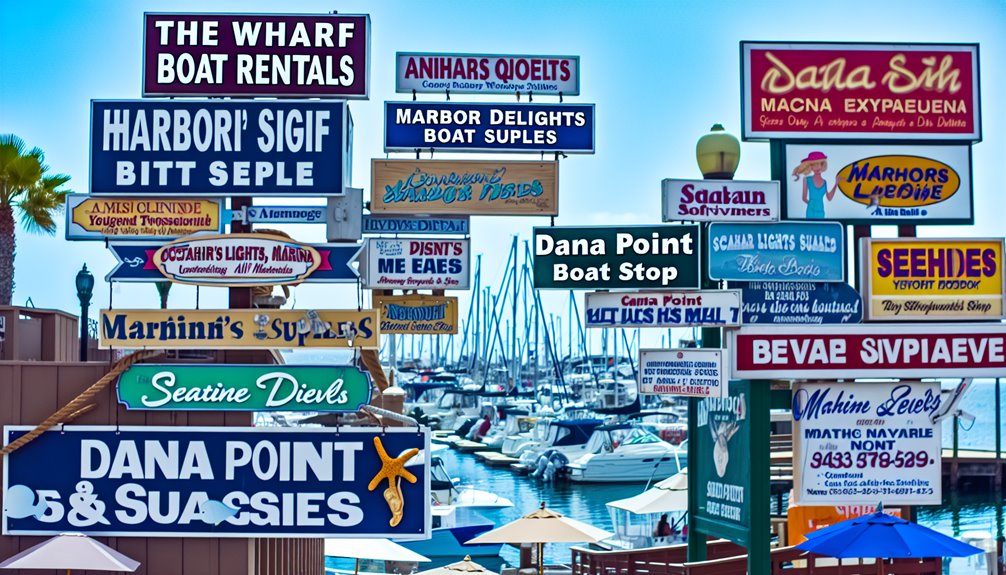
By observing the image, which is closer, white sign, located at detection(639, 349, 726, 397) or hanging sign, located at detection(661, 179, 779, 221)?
white sign, located at detection(639, 349, 726, 397)

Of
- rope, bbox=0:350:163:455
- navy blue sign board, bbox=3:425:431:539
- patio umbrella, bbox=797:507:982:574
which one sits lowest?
patio umbrella, bbox=797:507:982:574

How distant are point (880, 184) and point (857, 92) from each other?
1.38 metres

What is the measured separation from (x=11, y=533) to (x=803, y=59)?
12.2 m

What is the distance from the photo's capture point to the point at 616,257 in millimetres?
16859

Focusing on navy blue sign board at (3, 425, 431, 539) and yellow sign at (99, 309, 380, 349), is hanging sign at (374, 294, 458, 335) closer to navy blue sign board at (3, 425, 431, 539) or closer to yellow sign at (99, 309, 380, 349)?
navy blue sign board at (3, 425, 431, 539)

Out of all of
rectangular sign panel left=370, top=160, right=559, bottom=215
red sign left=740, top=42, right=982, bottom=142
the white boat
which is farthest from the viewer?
the white boat

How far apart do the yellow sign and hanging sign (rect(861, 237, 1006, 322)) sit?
7.67m

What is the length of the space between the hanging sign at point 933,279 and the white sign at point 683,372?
8.67 ft

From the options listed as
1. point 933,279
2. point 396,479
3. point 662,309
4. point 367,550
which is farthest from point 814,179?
point 367,550

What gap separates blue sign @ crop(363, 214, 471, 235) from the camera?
2152cm

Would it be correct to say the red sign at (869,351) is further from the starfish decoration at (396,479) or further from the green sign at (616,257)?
the starfish decoration at (396,479)

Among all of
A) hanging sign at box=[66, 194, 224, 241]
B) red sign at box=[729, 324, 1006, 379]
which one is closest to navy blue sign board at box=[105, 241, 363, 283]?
hanging sign at box=[66, 194, 224, 241]

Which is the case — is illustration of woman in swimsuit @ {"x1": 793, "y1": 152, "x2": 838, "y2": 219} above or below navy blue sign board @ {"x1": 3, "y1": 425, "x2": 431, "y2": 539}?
above

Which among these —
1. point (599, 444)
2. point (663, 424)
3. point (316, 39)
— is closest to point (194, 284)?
point (316, 39)
